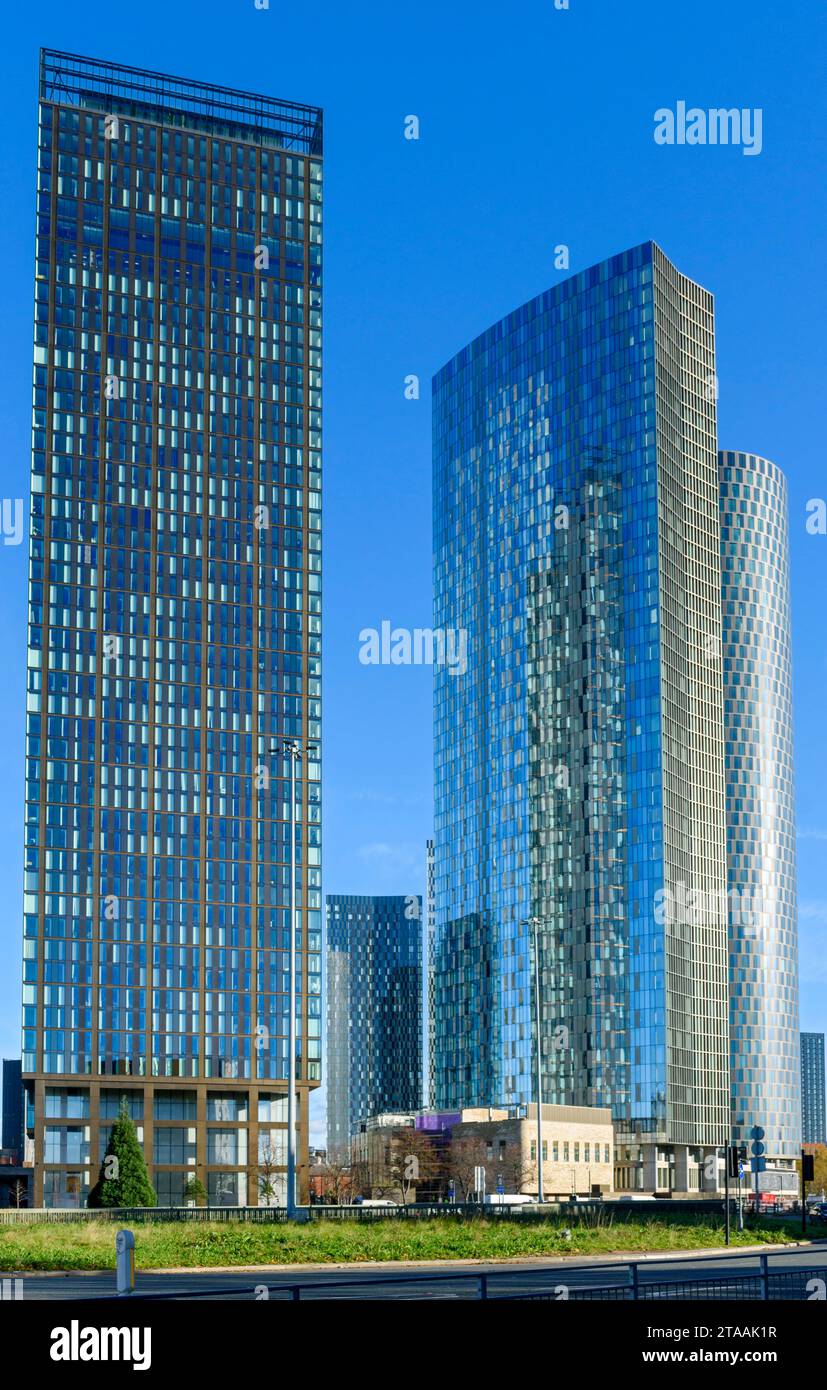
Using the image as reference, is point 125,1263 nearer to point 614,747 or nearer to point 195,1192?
point 195,1192

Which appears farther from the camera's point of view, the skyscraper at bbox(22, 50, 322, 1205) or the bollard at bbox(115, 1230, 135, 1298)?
the skyscraper at bbox(22, 50, 322, 1205)

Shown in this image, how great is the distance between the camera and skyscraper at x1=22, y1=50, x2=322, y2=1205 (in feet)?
476

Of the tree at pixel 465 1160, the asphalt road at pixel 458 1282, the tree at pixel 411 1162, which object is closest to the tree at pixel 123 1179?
the tree at pixel 465 1160

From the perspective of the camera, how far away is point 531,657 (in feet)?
635

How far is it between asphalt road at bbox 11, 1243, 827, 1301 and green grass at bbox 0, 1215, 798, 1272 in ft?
5.57

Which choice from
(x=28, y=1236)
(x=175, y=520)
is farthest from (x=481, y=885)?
(x=28, y=1236)

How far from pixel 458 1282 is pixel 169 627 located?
13365 cm

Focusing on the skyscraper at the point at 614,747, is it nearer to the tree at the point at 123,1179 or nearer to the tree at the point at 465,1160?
the tree at the point at 465,1160

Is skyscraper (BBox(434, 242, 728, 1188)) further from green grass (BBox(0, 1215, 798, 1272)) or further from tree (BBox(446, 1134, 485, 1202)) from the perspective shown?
green grass (BBox(0, 1215, 798, 1272))

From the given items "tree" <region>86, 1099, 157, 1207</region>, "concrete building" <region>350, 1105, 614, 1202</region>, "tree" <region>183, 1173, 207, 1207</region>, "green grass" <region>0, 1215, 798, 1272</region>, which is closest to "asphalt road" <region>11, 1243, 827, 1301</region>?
"green grass" <region>0, 1215, 798, 1272</region>

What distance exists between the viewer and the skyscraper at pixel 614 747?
575ft
